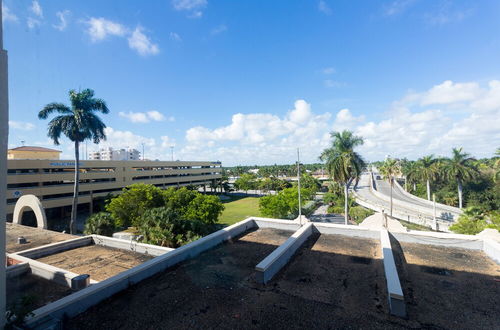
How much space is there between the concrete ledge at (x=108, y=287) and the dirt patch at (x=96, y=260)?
5.23 metres

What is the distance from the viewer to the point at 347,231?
11930 millimetres

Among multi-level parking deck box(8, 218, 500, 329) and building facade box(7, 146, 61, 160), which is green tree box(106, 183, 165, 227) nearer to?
building facade box(7, 146, 61, 160)

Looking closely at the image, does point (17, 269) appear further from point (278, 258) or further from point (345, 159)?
point (345, 159)

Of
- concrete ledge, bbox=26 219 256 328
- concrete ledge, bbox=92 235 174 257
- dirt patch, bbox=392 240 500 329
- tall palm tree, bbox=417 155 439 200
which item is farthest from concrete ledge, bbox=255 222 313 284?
tall palm tree, bbox=417 155 439 200

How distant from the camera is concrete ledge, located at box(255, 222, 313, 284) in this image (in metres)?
6.85

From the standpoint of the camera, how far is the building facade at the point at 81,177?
107 feet

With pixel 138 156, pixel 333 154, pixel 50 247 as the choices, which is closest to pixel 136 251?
pixel 50 247

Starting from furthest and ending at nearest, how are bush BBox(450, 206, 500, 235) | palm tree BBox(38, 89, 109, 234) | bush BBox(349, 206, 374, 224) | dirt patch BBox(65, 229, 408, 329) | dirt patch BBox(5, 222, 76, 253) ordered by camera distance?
bush BBox(349, 206, 374, 224) < palm tree BBox(38, 89, 109, 234) < bush BBox(450, 206, 500, 235) < dirt patch BBox(5, 222, 76, 253) < dirt patch BBox(65, 229, 408, 329)

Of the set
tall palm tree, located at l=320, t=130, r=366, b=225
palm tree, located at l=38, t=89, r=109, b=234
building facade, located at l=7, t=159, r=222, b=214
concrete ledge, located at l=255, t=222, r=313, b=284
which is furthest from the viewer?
building facade, located at l=7, t=159, r=222, b=214

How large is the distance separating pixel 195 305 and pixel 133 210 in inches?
1080

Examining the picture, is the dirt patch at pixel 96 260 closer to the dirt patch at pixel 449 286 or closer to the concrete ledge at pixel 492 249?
the dirt patch at pixel 449 286

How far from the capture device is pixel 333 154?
29281mm

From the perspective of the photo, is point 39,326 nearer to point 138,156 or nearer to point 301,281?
point 301,281

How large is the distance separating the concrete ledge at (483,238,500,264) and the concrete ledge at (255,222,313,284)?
7.16 metres
